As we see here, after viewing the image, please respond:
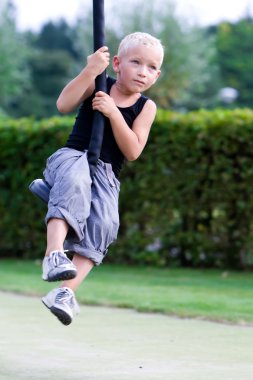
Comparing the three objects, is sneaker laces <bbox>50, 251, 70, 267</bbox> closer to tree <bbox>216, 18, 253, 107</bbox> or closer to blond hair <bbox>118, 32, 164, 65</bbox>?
blond hair <bbox>118, 32, 164, 65</bbox>

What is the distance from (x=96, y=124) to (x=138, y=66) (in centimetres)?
41

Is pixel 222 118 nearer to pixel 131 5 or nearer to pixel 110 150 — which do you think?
pixel 110 150

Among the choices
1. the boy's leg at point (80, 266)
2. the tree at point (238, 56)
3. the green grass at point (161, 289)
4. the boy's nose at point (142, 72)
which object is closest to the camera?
the boy's leg at point (80, 266)

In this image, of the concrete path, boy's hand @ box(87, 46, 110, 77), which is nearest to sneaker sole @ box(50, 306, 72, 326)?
the concrete path

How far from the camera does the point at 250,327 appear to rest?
7.29 meters

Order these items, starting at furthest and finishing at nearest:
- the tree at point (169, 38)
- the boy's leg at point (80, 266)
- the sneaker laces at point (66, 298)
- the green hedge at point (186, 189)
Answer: the tree at point (169, 38)
the green hedge at point (186, 189)
the boy's leg at point (80, 266)
the sneaker laces at point (66, 298)

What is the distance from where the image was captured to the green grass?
8.33m

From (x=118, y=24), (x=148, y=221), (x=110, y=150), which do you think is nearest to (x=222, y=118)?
(x=148, y=221)

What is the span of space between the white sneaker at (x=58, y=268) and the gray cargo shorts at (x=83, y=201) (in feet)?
0.72

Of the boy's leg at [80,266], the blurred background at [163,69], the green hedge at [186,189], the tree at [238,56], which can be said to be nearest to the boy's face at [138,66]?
the boy's leg at [80,266]

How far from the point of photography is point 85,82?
16.2 ft

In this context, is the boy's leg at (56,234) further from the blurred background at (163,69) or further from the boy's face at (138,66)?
the blurred background at (163,69)

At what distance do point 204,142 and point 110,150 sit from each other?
755 cm

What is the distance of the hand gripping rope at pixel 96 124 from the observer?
16.1 feet
